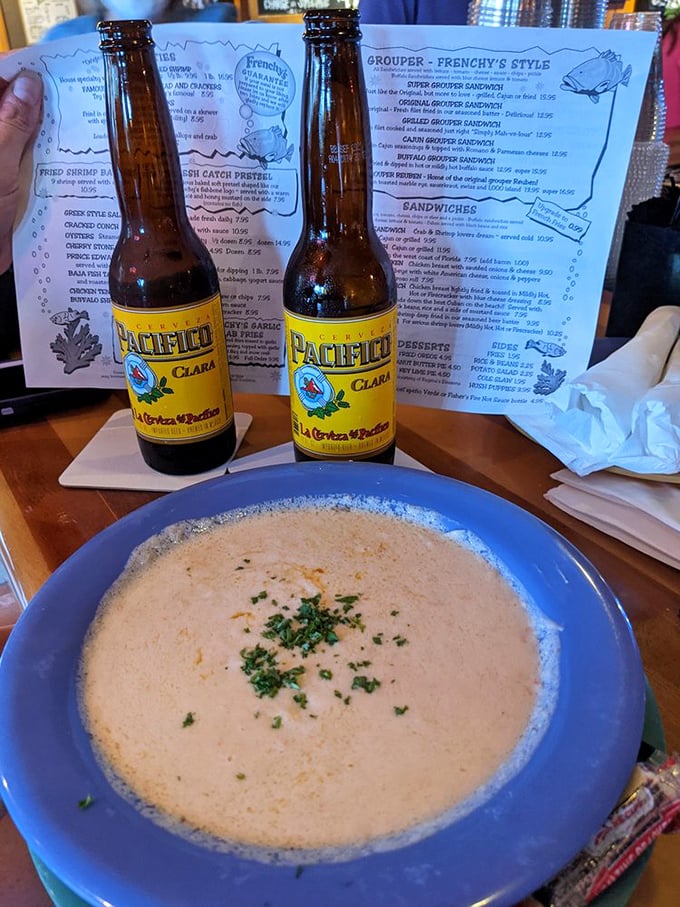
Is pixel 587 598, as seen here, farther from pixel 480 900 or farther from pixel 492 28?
pixel 492 28

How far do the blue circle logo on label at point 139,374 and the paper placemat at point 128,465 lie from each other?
11 centimetres

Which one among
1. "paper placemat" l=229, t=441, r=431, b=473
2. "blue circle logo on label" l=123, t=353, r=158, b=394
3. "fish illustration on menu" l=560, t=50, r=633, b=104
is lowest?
"paper placemat" l=229, t=441, r=431, b=473

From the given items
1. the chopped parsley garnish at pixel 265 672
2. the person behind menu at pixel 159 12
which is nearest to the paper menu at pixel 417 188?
the chopped parsley garnish at pixel 265 672

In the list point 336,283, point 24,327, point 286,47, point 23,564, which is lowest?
point 23,564

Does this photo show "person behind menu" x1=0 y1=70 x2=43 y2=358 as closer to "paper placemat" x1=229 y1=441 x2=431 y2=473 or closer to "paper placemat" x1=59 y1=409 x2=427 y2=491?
"paper placemat" x1=59 y1=409 x2=427 y2=491

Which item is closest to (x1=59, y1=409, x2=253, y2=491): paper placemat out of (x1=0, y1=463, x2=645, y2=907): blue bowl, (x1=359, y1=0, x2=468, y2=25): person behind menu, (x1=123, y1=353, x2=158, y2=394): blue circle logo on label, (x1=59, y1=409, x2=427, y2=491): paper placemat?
(x1=59, y1=409, x2=427, y2=491): paper placemat

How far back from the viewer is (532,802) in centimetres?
38

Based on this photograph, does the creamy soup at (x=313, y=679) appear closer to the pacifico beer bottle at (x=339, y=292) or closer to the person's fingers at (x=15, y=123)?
the pacifico beer bottle at (x=339, y=292)

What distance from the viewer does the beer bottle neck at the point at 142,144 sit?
2.10ft

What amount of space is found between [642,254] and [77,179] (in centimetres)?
64

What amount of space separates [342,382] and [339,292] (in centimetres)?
8

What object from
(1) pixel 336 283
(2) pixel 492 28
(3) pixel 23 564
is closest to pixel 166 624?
(3) pixel 23 564

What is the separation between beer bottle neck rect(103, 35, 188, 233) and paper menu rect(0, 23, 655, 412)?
99 mm

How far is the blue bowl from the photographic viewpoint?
343mm
